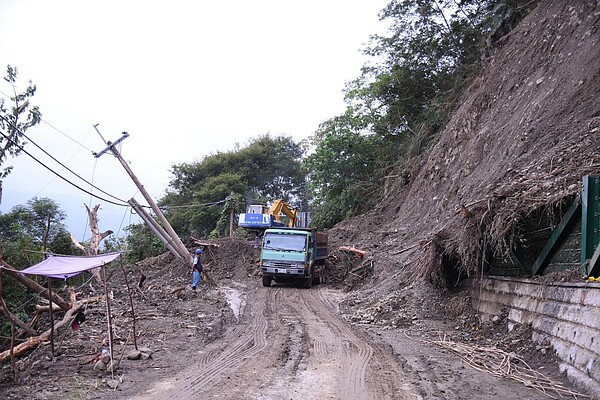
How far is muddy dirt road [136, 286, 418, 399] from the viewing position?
22.3ft

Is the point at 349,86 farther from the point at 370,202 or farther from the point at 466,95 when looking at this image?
the point at 466,95

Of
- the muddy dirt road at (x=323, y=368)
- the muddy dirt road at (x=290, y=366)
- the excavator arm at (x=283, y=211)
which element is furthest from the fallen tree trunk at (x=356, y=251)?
the muddy dirt road at (x=323, y=368)

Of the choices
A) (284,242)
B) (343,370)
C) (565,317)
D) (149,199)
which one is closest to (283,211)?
(284,242)

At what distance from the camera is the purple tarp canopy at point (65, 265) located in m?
8.59

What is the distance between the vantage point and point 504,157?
17.0 m

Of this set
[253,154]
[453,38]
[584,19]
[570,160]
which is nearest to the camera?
[570,160]

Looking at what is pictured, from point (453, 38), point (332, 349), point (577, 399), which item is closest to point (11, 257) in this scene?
point (332, 349)

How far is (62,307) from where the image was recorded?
482 inches

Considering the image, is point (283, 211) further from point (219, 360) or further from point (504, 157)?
point (219, 360)

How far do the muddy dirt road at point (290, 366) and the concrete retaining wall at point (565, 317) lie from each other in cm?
224

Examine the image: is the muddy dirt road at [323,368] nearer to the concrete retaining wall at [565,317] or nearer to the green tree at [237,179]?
the concrete retaining wall at [565,317]

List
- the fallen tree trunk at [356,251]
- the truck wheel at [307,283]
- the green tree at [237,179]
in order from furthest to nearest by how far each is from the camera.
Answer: the green tree at [237,179]
the fallen tree trunk at [356,251]
the truck wheel at [307,283]

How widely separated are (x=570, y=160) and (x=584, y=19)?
10340 millimetres

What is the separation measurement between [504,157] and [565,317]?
34.4 feet
